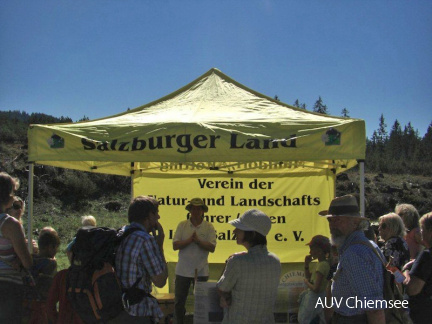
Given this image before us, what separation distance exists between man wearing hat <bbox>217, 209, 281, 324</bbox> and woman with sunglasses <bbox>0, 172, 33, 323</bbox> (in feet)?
5.38

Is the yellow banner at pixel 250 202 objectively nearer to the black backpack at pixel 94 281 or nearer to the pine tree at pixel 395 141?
the black backpack at pixel 94 281

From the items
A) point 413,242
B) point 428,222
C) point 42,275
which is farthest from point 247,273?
point 413,242

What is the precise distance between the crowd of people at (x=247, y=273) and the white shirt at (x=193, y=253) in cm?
200

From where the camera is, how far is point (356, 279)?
2555mm

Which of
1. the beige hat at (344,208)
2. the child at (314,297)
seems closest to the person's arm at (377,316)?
the beige hat at (344,208)

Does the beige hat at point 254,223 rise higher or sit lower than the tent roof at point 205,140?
lower

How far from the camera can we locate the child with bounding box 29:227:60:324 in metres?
3.86

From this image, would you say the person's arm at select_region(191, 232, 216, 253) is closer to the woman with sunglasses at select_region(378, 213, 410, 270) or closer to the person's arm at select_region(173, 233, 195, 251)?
the person's arm at select_region(173, 233, 195, 251)

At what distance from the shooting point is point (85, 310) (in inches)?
109

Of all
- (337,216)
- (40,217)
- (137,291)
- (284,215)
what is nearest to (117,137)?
(137,291)

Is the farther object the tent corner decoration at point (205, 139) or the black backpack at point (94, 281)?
the tent corner decoration at point (205, 139)

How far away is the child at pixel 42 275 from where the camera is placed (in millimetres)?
3863

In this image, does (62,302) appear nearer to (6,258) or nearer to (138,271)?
(138,271)

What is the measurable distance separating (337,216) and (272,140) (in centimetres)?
142
